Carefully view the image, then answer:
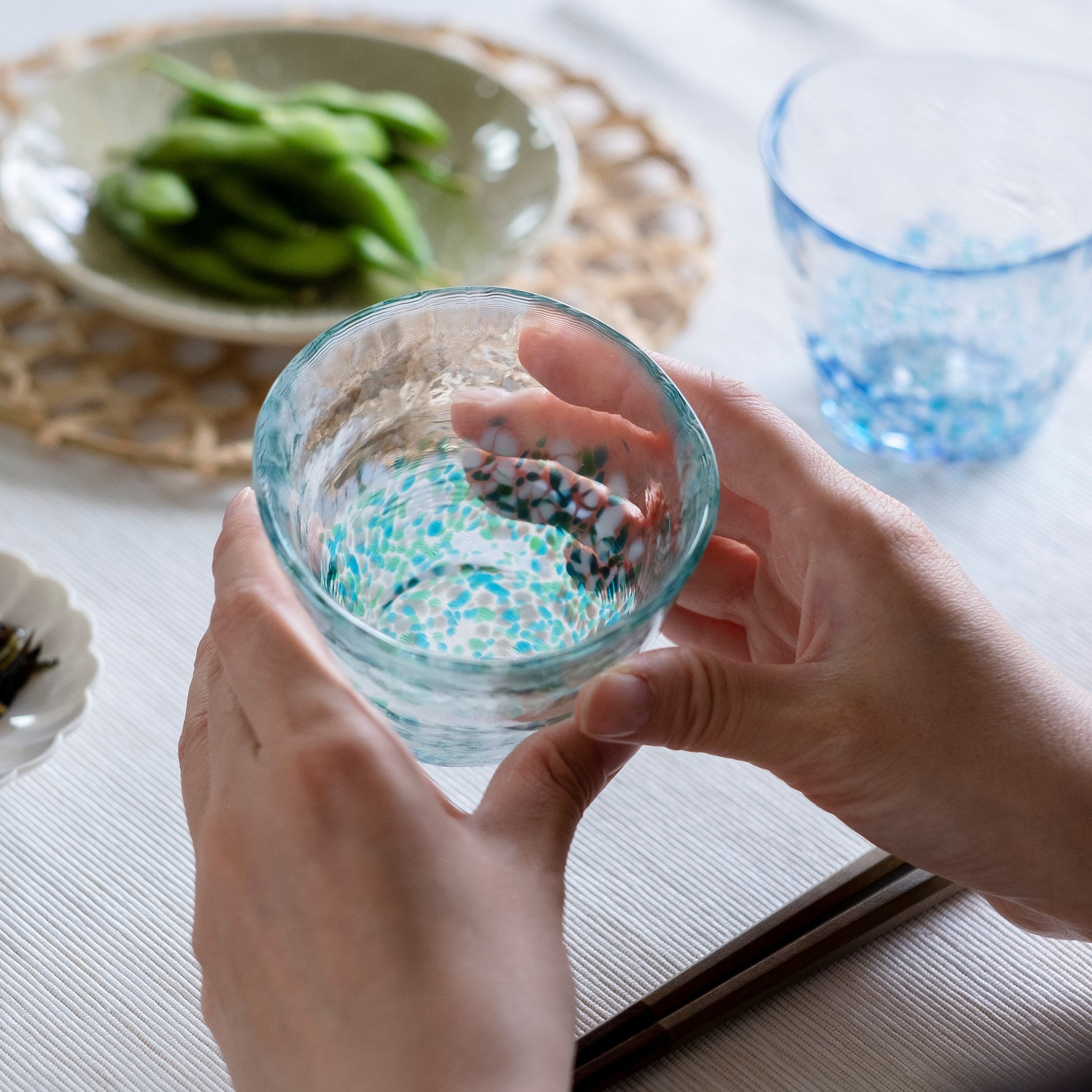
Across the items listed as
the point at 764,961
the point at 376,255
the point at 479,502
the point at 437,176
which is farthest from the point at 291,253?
the point at 764,961

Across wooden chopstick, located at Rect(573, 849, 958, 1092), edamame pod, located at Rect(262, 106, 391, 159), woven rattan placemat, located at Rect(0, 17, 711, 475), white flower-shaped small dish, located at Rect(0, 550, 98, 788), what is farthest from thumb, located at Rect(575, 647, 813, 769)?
edamame pod, located at Rect(262, 106, 391, 159)

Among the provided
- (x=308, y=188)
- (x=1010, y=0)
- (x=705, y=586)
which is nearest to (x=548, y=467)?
(x=705, y=586)

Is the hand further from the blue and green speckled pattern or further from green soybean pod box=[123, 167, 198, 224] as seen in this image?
green soybean pod box=[123, 167, 198, 224]

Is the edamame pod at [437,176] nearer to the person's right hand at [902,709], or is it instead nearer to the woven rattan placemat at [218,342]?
the woven rattan placemat at [218,342]

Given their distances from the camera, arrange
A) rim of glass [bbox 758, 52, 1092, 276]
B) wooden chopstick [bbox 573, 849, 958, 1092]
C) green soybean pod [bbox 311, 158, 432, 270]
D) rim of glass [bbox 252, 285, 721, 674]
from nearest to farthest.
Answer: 1. rim of glass [bbox 252, 285, 721, 674]
2. wooden chopstick [bbox 573, 849, 958, 1092]
3. rim of glass [bbox 758, 52, 1092, 276]
4. green soybean pod [bbox 311, 158, 432, 270]

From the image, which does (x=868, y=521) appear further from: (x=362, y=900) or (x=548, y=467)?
(x=362, y=900)

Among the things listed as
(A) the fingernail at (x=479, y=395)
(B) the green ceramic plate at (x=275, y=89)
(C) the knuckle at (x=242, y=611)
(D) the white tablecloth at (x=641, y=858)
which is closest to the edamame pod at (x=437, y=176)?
(B) the green ceramic plate at (x=275, y=89)
